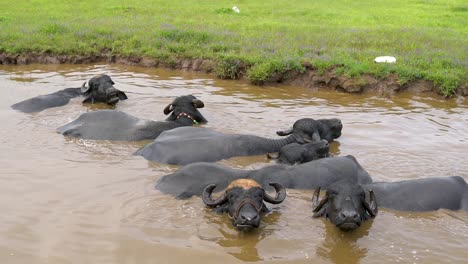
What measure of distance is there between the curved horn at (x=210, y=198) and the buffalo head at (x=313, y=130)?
7.81 ft

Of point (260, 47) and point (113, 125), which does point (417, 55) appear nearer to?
point (260, 47)

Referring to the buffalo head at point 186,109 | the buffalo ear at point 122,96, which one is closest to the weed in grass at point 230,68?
the buffalo ear at point 122,96

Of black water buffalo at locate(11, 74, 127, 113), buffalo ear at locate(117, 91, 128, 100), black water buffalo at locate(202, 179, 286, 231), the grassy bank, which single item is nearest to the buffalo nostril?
black water buffalo at locate(202, 179, 286, 231)

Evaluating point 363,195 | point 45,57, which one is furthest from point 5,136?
point 45,57

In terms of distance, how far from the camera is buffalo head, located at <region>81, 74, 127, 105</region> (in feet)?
32.4

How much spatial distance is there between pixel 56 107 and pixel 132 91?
5.62 ft

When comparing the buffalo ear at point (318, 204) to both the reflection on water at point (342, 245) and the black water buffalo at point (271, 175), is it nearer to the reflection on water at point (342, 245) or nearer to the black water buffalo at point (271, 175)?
the reflection on water at point (342, 245)

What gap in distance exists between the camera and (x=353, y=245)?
496cm

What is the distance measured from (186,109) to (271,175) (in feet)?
9.28

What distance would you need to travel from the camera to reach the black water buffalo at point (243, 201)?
196 inches

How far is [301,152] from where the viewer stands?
690 cm

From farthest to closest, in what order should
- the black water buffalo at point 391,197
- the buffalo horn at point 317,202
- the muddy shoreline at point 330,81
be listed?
the muddy shoreline at point 330,81, the buffalo horn at point 317,202, the black water buffalo at point 391,197

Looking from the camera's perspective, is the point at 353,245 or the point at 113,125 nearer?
the point at 353,245

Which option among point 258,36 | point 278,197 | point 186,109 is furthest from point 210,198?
point 258,36
